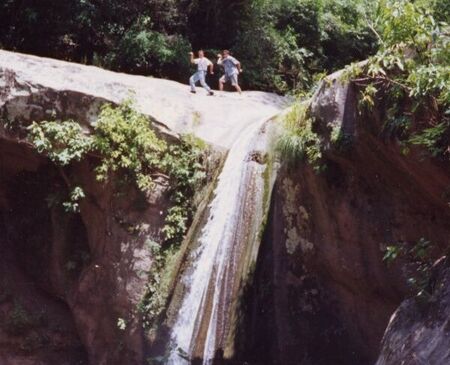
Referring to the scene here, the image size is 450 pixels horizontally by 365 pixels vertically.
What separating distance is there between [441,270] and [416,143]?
45.8 inches

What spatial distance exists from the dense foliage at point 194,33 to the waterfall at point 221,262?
6.35 m

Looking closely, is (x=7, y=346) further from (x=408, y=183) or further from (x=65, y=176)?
(x=408, y=183)

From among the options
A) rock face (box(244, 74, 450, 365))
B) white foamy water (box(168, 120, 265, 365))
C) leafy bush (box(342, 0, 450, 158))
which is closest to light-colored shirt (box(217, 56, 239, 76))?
white foamy water (box(168, 120, 265, 365))

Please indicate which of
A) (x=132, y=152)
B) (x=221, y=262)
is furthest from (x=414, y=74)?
(x=132, y=152)

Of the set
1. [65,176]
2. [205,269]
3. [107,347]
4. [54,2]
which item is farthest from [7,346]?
[54,2]

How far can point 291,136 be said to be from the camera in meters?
7.98

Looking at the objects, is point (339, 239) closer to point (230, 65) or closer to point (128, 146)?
point (128, 146)

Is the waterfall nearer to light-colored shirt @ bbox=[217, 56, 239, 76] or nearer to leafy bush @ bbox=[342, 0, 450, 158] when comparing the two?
leafy bush @ bbox=[342, 0, 450, 158]

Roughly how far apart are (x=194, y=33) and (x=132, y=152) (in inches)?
282

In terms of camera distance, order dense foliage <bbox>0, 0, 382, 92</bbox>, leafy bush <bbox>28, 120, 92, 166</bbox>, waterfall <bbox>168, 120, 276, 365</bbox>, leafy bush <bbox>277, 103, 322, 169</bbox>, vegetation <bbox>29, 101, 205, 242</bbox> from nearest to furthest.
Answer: leafy bush <bbox>277, 103, 322, 169</bbox> → waterfall <bbox>168, 120, 276, 365</bbox> → vegetation <bbox>29, 101, 205, 242</bbox> → leafy bush <bbox>28, 120, 92, 166</bbox> → dense foliage <bbox>0, 0, 382, 92</bbox>

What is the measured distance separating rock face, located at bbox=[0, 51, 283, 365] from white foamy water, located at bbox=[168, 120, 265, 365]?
34.5 inches

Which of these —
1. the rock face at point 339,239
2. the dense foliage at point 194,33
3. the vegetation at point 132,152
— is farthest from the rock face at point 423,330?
the dense foliage at point 194,33

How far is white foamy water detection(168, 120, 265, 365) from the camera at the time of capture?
8055 mm

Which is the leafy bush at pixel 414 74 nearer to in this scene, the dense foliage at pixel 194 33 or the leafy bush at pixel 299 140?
the leafy bush at pixel 299 140
